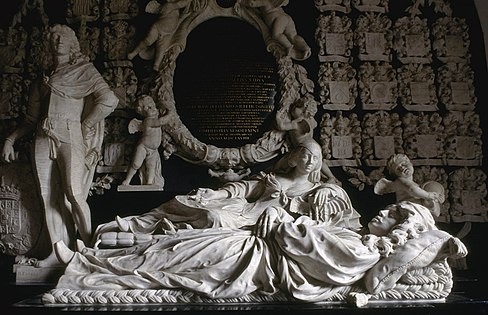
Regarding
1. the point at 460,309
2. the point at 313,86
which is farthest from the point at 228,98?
the point at 460,309

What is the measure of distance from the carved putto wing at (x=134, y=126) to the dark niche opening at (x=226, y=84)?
0.50m

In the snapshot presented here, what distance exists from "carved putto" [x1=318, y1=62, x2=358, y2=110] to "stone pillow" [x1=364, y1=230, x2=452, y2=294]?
2538 mm

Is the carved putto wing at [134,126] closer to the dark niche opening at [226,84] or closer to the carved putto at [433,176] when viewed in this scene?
the dark niche opening at [226,84]

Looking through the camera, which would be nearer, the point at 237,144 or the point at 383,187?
the point at 383,187

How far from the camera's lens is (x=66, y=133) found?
557 centimetres

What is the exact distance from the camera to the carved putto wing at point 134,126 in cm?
617

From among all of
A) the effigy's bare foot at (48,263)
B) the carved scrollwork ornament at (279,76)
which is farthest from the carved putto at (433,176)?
the effigy's bare foot at (48,263)

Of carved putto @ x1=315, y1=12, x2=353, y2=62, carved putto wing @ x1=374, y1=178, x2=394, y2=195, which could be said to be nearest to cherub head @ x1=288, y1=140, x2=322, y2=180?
carved putto wing @ x1=374, y1=178, x2=394, y2=195

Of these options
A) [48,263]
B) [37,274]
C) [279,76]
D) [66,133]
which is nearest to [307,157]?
[279,76]

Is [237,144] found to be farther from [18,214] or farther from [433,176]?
[18,214]

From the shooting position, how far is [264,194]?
212 inches

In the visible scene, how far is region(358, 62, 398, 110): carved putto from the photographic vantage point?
6496 mm

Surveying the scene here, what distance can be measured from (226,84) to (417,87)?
2.21 meters

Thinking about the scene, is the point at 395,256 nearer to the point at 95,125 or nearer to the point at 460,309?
the point at 460,309
